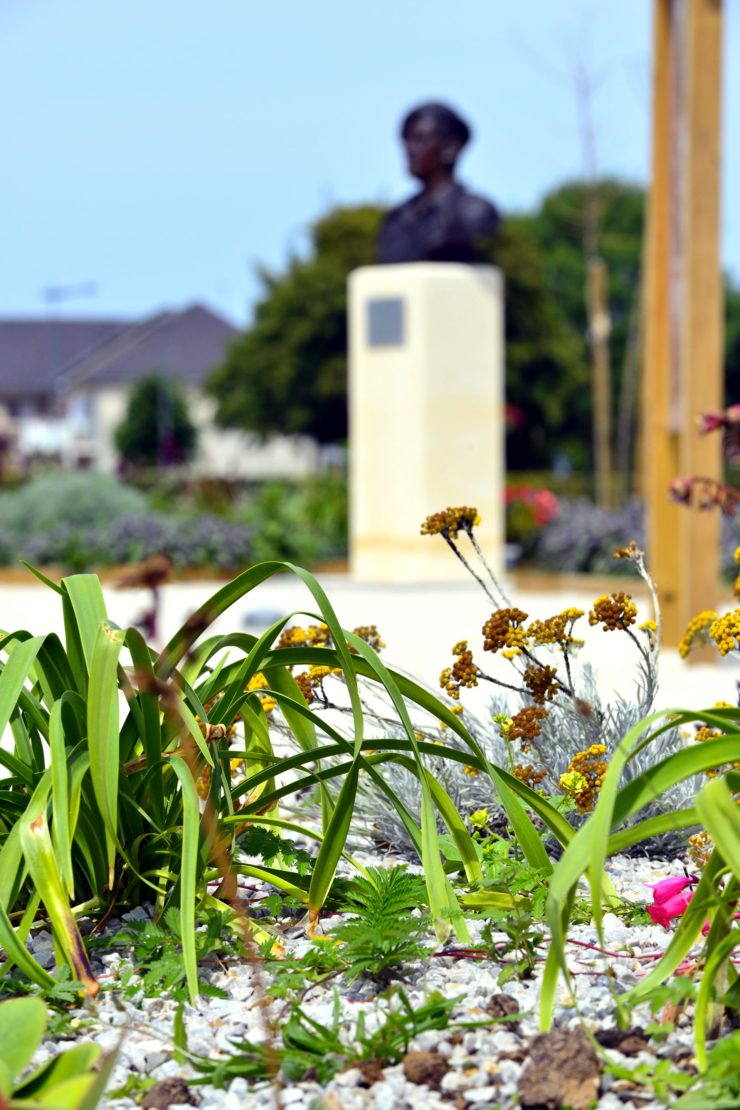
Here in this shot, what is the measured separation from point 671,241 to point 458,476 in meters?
4.92

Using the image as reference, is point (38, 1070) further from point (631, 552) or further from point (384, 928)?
point (631, 552)

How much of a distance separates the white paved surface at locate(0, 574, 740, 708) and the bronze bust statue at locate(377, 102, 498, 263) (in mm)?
2885

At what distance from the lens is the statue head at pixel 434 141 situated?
41.0 feet

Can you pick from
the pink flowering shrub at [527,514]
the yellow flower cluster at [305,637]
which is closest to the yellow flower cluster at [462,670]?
the yellow flower cluster at [305,637]

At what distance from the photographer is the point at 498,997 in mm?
2217

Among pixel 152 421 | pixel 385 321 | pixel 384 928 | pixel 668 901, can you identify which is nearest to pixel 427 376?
pixel 385 321

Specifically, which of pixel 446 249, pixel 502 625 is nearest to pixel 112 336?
pixel 446 249

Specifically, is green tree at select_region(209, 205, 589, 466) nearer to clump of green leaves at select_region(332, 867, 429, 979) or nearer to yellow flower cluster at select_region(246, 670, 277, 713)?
yellow flower cluster at select_region(246, 670, 277, 713)

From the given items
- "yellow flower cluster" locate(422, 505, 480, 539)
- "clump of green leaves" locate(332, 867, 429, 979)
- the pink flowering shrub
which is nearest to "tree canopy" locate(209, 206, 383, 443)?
the pink flowering shrub

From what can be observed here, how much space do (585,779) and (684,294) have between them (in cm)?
475

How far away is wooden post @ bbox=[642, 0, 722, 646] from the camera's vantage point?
7.00m

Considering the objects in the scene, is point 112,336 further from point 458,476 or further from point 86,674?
point 86,674

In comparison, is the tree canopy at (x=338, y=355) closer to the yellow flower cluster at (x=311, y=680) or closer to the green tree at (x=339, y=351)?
the green tree at (x=339, y=351)

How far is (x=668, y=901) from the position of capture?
253 cm
